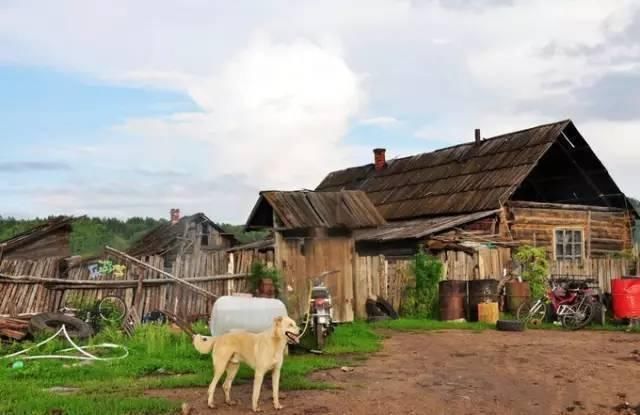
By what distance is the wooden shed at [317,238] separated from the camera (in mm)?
14312

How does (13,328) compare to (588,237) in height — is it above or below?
below

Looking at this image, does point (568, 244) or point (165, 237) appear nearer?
Result: point (568, 244)

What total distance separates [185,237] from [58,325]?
21.9 m

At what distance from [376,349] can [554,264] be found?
1167 centimetres

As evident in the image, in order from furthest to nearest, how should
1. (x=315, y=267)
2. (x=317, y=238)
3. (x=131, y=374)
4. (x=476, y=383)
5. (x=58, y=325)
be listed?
(x=317, y=238) < (x=315, y=267) < (x=58, y=325) < (x=131, y=374) < (x=476, y=383)

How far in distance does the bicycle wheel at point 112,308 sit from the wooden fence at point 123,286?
157 mm

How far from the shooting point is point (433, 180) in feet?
87.6

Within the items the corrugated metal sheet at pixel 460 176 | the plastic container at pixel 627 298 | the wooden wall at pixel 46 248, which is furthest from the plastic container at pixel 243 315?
the corrugated metal sheet at pixel 460 176

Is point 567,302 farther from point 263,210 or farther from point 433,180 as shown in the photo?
point 433,180

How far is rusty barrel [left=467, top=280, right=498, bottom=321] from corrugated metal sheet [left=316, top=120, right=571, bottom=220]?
17.8 ft

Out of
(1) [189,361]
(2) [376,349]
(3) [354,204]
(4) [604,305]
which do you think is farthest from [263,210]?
(4) [604,305]

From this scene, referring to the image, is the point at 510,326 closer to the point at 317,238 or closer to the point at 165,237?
the point at 317,238

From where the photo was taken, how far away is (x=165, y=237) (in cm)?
3350

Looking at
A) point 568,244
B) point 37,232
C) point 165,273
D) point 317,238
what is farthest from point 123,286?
point 568,244
